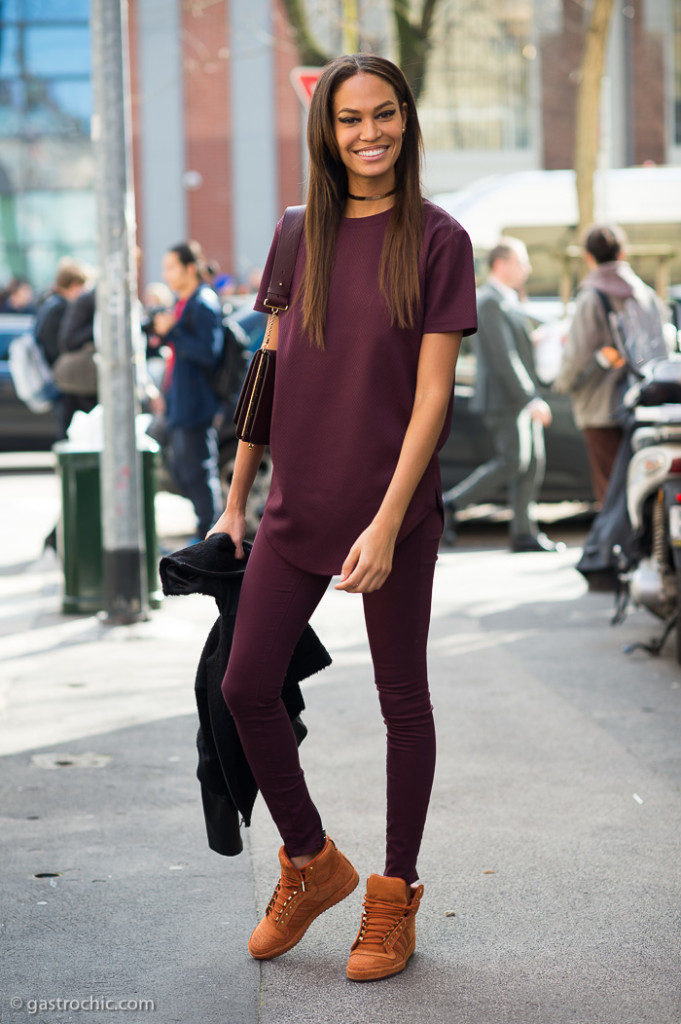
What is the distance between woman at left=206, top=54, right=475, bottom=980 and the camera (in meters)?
3.19

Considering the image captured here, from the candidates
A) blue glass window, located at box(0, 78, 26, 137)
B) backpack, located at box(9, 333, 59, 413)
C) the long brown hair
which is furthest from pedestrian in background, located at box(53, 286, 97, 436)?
blue glass window, located at box(0, 78, 26, 137)

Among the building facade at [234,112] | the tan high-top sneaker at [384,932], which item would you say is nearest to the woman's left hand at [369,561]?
the tan high-top sneaker at [384,932]

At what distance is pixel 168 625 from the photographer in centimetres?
746

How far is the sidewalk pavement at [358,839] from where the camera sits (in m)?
3.26

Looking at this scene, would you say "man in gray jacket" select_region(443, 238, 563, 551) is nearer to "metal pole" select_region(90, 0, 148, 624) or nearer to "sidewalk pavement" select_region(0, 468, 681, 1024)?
"sidewalk pavement" select_region(0, 468, 681, 1024)

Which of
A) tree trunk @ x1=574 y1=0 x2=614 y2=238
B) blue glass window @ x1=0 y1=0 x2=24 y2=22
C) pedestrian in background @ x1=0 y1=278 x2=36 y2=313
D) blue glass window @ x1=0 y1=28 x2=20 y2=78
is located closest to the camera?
tree trunk @ x1=574 y1=0 x2=614 y2=238

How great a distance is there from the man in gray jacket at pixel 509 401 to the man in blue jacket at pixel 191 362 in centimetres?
182

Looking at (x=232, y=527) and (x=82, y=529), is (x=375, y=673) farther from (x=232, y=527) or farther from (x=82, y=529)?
(x=82, y=529)

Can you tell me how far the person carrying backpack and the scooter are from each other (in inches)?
63.3

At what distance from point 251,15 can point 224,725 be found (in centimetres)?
2740

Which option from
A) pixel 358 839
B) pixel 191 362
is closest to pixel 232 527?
pixel 358 839

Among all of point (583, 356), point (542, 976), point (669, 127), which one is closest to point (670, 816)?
point (542, 976)

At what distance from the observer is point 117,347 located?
24.5ft

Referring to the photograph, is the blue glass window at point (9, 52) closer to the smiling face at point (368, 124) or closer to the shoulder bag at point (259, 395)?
the shoulder bag at point (259, 395)
